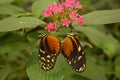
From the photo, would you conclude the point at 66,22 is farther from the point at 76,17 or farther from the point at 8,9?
the point at 8,9

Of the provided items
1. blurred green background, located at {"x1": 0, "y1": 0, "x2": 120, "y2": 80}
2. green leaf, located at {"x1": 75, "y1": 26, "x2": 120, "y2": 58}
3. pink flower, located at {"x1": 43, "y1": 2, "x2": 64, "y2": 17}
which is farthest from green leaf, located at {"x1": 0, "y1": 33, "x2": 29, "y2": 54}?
green leaf, located at {"x1": 75, "y1": 26, "x2": 120, "y2": 58}

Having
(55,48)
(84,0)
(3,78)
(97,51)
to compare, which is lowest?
(97,51)

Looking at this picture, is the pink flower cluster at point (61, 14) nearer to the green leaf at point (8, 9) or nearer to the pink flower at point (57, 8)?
the pink flower at point (57, 8)

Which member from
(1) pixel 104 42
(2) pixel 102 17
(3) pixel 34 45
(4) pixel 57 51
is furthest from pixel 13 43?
(1) pixel 104 42

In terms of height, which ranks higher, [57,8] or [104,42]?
[57,8]

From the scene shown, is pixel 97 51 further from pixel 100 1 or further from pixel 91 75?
pixel 91 75

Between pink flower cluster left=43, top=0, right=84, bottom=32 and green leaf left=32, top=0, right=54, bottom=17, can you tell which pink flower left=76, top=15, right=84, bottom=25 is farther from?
green leaf left=32, top=0, right=54, bottom=17

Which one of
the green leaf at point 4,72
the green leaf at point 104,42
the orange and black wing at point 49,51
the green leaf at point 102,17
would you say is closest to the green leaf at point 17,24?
the orange and black wing at point 49,51

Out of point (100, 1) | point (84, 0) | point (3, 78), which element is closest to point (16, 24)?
point (3, 78)
